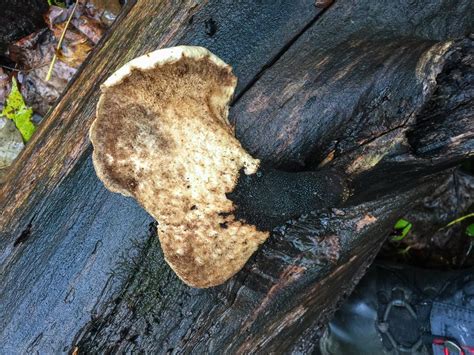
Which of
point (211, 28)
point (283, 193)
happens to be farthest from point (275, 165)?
point (211, 28)

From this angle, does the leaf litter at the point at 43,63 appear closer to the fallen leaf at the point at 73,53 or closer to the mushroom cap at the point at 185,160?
the fallen leaf at the point at 73,53

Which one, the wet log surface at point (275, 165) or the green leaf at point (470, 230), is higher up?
the wet log surface at point (275, 165)

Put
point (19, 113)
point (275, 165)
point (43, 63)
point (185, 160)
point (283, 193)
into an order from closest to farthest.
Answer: point (185, 160) → point (283, 193) → point (275, 165) → point (19, 113) → point (43, 63)

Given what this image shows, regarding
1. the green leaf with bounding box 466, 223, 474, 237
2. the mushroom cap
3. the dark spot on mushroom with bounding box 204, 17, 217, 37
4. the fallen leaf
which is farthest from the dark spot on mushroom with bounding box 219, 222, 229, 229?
the fallen leaf

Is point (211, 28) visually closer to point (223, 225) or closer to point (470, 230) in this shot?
point (223, 225)

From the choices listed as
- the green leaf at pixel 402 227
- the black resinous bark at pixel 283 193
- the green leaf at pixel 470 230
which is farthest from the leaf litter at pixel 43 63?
the green leaf at pixel 470 230

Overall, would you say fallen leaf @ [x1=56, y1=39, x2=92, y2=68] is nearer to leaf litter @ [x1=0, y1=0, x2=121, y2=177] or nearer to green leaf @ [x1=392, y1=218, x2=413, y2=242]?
leaf litter @ [x1=0, y1=0, x2=121, y2=177]
